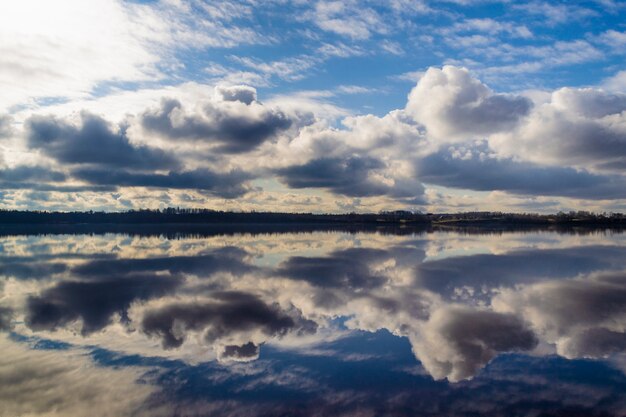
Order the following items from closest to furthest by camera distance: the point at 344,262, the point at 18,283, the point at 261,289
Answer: the point at 261,289
the point at 18,283
the point at 344,262

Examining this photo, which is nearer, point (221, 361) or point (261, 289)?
point (221, 361)

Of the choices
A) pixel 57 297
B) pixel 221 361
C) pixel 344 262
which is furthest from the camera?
pixel 344 262

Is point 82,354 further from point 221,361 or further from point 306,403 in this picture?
point 306,403

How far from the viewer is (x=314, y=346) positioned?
51.3ft

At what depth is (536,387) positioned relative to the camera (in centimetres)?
1173

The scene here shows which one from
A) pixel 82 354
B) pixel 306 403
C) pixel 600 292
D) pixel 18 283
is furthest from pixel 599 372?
pixel 18 283

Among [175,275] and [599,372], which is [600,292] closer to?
[599,372]

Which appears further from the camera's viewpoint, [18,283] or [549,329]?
[18,283]

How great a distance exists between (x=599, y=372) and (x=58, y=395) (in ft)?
51.0

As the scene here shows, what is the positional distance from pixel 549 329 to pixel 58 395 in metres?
17.6

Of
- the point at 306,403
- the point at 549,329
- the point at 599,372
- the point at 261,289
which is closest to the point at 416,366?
the point at 306,403

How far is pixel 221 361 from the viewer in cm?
1398

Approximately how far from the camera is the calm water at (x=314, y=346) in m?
11.0

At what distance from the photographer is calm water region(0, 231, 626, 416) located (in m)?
11.0
